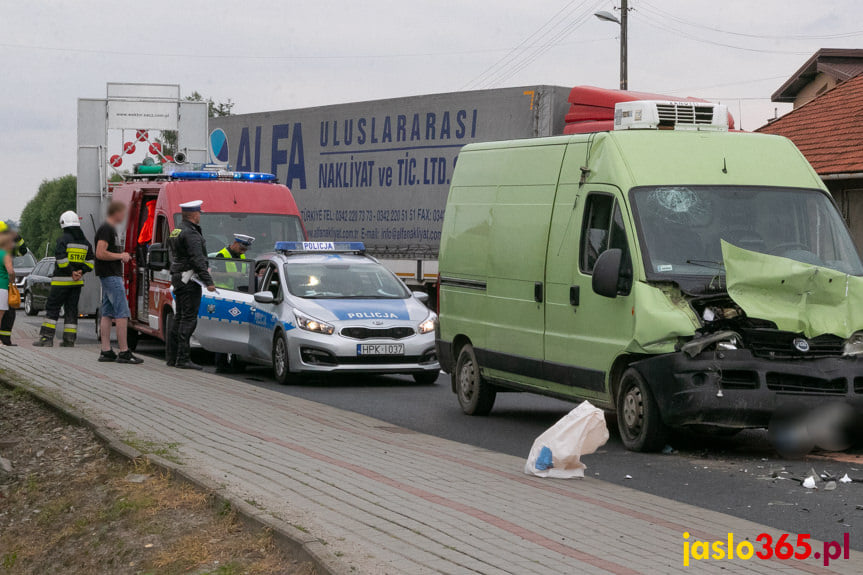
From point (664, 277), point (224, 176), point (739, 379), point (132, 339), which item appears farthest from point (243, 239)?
point (739, 379)

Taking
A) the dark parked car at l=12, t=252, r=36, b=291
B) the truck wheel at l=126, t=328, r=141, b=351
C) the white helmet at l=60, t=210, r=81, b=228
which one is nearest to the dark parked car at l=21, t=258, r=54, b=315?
the dark parked car at l=12, t=252, r=36, b=291

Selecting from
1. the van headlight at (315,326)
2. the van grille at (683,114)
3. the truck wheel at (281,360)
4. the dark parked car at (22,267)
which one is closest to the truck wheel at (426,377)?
the van headlight at (315,326)

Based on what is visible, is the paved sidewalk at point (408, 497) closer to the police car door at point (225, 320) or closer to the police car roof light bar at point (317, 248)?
the police car door at point (225, 320)

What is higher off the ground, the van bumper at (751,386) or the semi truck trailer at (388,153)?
the semi truck trailer at (388,153)

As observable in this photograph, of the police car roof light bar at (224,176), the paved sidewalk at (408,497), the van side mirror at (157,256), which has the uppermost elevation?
the police car roof light bar at (224,176)

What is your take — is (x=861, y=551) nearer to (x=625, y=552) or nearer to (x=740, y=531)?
(x=740, y=531)

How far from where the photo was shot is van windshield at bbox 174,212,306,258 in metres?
19.2

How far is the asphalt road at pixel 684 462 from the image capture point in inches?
311

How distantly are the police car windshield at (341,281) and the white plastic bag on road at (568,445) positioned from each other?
7.87m

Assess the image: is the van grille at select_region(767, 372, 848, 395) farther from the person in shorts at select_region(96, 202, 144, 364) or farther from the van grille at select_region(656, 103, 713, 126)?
the person in shorts at select_region(96, 202, 144, 364)

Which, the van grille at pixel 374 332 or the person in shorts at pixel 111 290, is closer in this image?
the van grille at pixel 374 332

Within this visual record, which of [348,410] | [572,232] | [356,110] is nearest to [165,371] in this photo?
[348,410]

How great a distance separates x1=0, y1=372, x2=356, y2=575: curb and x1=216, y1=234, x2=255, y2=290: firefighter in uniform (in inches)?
282

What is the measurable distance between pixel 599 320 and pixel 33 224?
159 m
